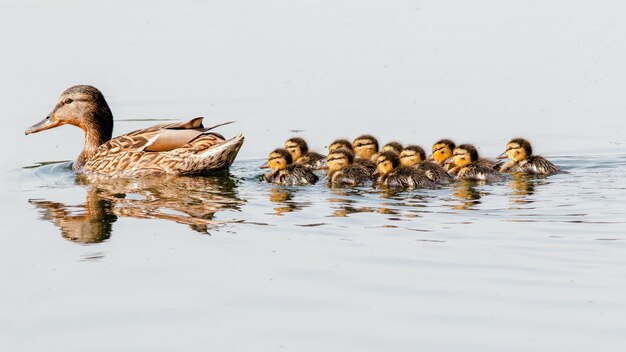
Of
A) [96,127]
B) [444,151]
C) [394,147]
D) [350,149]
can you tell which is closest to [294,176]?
[350,149]

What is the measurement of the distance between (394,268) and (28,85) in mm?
7179

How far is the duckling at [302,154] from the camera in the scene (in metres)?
9.15

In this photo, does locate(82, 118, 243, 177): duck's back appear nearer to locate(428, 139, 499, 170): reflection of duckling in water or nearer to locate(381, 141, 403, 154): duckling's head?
locate(381, 141, 403, 154): duckling's head

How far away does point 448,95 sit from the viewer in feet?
37.2

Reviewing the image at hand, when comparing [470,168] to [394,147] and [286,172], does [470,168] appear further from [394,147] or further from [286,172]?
[286,172]

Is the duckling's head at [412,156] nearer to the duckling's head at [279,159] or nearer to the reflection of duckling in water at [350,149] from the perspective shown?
the reflection of duckling in water at [350,149]

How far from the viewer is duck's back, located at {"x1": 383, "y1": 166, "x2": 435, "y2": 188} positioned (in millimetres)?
8070

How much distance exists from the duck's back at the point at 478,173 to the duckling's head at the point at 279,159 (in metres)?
1.22

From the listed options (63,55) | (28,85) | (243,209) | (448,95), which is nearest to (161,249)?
(243,209)

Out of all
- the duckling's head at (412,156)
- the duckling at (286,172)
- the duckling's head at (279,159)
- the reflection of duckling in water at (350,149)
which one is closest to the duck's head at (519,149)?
the duckling's head at (412,156)

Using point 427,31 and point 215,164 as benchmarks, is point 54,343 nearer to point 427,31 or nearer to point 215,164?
point 215,164

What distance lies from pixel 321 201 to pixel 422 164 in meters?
0.96

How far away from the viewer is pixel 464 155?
8477 millimetres

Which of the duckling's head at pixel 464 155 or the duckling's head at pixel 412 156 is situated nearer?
the duckling's head at pixel 464 155
